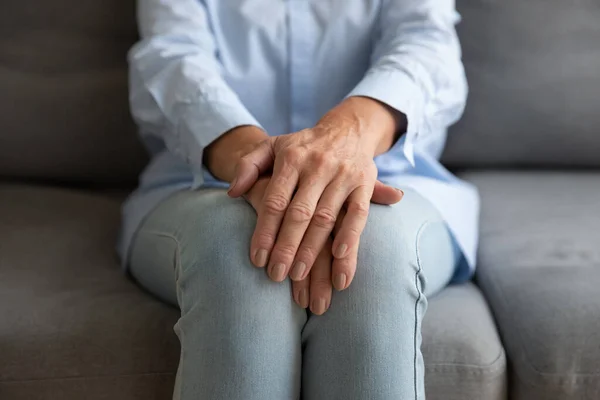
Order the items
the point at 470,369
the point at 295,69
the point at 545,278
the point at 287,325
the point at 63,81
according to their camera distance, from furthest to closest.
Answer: the point at 63,81, the point at 295,69, the point at 545,278, the point at 470,369, the point at 287,325

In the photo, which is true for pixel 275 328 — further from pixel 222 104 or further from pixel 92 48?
pixel 92 48

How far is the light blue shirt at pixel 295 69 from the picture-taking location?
3.61 ft

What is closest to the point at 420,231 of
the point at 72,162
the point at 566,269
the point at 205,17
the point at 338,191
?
the point at 338,191

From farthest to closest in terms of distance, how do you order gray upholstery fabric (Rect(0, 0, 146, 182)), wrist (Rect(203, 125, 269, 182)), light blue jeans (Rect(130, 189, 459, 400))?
gray upholstery fabric (Rect(0, 0, 146, 182)), wrist (Rect(203, 125, 269, 182)), light blue jeans (Rect(130, 189, 459, 400))

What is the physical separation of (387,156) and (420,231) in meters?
0.21

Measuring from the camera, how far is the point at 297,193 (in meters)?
0.88

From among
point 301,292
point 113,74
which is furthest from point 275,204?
point 113,74

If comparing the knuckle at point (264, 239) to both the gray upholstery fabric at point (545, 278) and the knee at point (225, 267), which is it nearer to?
the knee at point (225, 267)

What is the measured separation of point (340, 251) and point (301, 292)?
6 cm

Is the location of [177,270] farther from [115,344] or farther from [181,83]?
[181,83]

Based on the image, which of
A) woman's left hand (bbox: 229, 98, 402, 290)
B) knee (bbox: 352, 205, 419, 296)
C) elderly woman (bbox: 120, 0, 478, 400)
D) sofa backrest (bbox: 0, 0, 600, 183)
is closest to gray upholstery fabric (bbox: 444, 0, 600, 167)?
sofa backrest (bbox: 0, 0, 600, 183)

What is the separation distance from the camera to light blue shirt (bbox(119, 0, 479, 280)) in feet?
3.61

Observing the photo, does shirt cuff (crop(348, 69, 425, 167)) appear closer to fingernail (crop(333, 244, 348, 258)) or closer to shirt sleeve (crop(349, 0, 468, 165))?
shirt sleeve (crop(349, 0, 468, 165))

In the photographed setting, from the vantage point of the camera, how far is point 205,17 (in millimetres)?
1191
